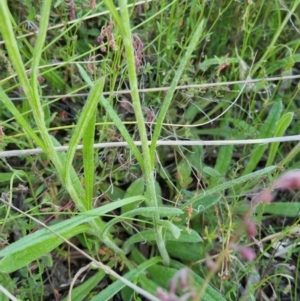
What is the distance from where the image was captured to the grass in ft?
3.78

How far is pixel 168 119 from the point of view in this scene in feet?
4.42

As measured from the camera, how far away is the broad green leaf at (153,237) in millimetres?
1208

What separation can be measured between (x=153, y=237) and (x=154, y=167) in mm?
204

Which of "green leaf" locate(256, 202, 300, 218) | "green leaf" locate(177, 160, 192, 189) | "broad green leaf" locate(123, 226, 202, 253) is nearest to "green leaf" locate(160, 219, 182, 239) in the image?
"broad green leaf" locate(123, 226, 202, 253)

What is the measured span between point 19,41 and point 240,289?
86cm

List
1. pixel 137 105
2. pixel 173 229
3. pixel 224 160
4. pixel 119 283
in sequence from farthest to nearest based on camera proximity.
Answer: pixel 224 160
pixel 119 283
pixel 173 229
pixel 137 105

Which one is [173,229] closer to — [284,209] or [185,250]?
[185,250]

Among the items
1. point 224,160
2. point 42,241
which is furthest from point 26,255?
point 224,160

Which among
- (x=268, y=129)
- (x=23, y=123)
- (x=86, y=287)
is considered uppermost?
(x=23, y=123)

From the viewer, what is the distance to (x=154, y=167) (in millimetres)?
1374

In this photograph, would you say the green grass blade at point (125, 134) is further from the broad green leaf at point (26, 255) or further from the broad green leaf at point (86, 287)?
the broad green leaf at point (86, 287)

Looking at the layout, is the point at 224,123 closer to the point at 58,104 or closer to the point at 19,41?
the point at 58,104

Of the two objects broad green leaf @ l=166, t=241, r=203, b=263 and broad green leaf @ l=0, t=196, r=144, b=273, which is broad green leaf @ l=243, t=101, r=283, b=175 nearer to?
broad green leaf @ l=166, t=241, r=203, b=263

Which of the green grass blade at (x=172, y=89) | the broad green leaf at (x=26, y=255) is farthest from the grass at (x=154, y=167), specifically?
the green grass blade at (x=172, y=89)
